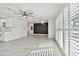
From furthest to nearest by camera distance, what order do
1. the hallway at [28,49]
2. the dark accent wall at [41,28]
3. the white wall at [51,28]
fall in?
the dark accent wall at [41,28] < the white wall at [51,28] < the hallway at [28,49]

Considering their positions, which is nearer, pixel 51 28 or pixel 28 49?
pixel 28 49

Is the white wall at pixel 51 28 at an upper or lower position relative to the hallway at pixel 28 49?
upper

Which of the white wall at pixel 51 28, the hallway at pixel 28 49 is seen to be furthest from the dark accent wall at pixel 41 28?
the hallway at pixel 28 49

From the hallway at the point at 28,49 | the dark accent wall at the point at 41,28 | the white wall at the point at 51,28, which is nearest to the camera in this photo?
Result: the hallway at the point at 28,49

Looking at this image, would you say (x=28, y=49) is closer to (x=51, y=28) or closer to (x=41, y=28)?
(x=51, y=28)

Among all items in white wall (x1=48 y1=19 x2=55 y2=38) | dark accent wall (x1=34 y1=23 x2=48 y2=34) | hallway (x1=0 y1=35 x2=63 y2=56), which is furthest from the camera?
dark accent wall (x1=34 y1=23 x2=48 y2=34)

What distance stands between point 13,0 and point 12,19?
7932mm

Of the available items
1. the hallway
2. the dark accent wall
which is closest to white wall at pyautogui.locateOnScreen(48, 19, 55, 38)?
the hallway

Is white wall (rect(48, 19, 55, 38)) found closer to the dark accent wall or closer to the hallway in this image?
the hallway

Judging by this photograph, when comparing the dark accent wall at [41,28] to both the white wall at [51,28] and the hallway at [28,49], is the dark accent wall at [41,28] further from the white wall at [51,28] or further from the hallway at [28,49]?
the hallway at [28,49]

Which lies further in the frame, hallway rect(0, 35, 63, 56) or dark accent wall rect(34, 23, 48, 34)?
dark accent wall rect(34, 23, 48, 34)

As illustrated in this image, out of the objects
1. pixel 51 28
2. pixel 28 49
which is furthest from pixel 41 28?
pixel 28 49

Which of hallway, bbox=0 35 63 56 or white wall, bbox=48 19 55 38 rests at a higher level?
white wall, bbox=48 19 55 38

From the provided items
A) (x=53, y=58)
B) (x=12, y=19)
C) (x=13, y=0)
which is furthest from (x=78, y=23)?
(x=12, y=19)
